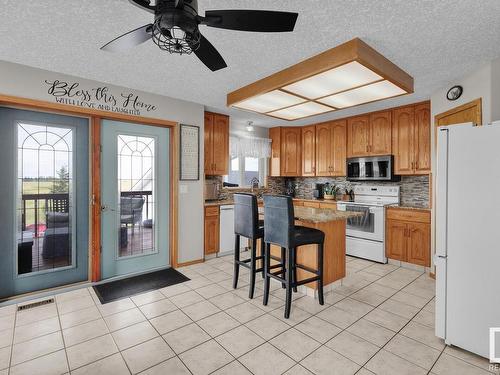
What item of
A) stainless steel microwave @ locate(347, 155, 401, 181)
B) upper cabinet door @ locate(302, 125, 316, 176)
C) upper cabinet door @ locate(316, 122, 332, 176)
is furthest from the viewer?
upper cabinet door @ locate(302, 125, 316, 176)

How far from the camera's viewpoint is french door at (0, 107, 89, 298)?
280cm

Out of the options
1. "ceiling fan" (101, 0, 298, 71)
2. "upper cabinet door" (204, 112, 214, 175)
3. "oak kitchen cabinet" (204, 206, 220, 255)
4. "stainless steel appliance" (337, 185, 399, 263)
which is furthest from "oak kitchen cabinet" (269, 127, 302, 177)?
"ceiling fan" (101, 0, 298, 71)

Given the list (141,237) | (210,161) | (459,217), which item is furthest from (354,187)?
(141,237)

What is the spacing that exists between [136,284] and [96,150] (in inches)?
69.5

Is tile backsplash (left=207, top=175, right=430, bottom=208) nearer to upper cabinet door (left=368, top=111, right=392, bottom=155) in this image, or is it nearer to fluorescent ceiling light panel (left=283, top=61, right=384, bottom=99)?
upper cabinet door (left=368, top=111, right=392, bottom=155)

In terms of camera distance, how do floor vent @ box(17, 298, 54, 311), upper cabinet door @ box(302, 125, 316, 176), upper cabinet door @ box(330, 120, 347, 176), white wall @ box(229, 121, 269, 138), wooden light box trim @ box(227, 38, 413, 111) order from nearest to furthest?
1. wooden light box trim @ box(227, 38, 413, 111)
2. floor vent @ box(17, 298, 54, 311)
3. upper cabinet door @ box(330, 120, 347, 176)
4. white wall @ box(229, 121, 269, 138)
5. upper cabinet door @ box(302, 125, 316, 176)

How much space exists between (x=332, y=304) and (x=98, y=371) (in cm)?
217

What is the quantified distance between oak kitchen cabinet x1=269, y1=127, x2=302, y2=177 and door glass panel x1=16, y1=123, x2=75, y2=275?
153 inches

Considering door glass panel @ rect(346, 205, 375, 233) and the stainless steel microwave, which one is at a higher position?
the stainless steel microwave

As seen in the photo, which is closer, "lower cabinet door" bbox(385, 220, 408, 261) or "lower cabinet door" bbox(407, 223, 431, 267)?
"lower cabinet door" bbox(407, 223, 431, 267)

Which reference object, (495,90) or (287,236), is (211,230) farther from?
(495,90)

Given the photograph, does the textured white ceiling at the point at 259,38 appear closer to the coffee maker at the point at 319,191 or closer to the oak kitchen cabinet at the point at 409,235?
the oak kitchen cabinet at the point at 409,235

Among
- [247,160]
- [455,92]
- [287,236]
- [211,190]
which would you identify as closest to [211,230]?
[211,190]

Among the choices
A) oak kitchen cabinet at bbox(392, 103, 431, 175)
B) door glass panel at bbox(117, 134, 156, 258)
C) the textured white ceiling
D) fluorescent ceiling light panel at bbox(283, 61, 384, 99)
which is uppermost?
the textured white ceiling
